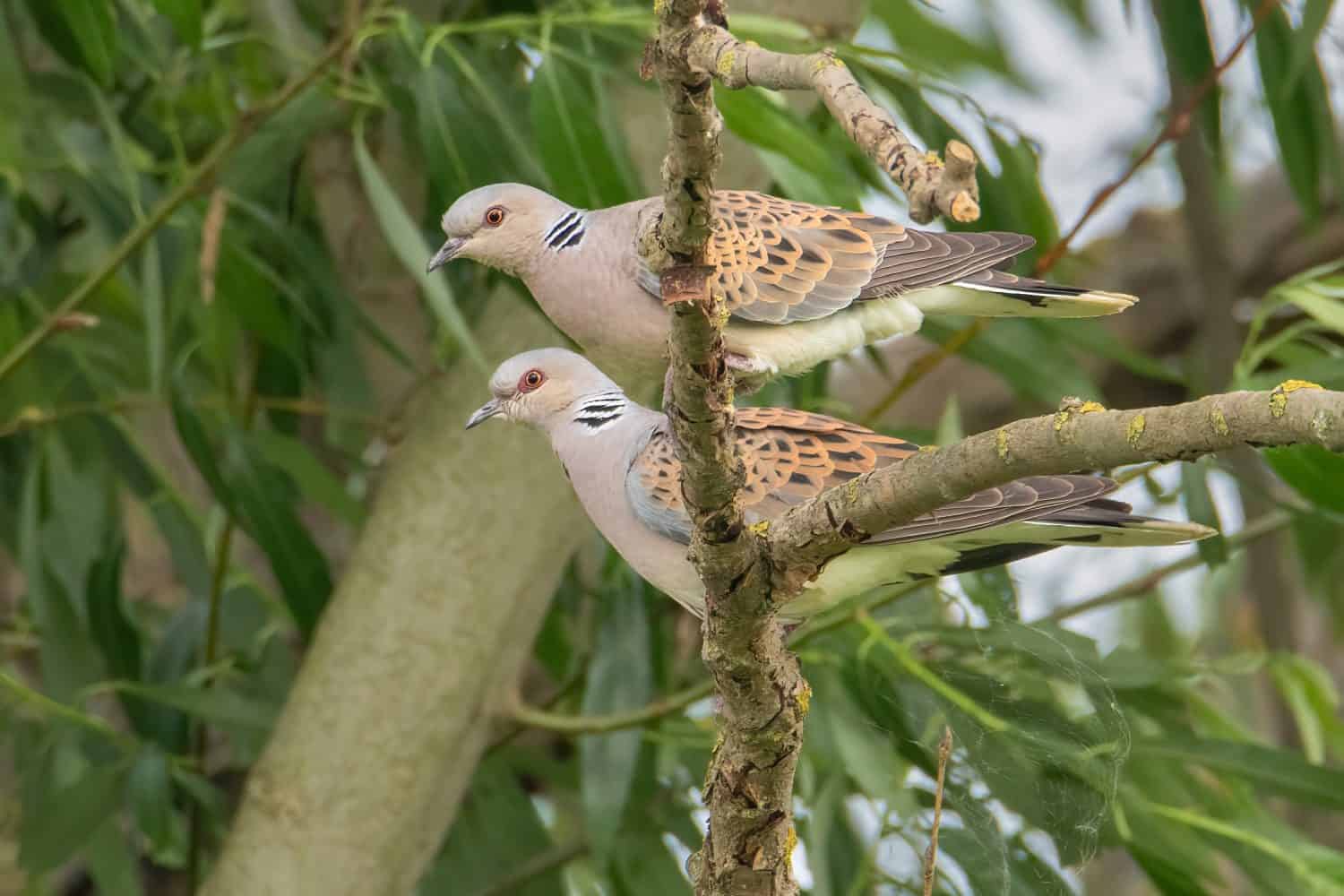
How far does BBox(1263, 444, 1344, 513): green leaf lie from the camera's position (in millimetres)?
1916

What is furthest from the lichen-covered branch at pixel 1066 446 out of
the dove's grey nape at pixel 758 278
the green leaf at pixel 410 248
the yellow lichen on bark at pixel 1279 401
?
the green leaf at pixel 410 248

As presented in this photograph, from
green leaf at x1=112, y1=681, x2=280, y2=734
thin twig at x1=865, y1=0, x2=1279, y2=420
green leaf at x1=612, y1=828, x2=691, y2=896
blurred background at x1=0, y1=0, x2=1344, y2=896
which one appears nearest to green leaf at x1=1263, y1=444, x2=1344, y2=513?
blurred background at x1=0, y1=0, x2=1344, y2=896

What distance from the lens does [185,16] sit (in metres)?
2.49

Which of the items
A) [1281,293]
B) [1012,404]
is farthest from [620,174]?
[1012,404]

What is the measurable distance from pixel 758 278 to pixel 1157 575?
1833 millimetres

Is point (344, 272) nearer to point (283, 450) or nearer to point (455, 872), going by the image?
point (283, 450)

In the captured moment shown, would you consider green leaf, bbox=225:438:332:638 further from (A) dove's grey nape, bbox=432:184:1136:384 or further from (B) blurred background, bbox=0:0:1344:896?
(A) dove's grey nape, bbox=432:184:1136:384

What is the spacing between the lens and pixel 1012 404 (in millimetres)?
4387

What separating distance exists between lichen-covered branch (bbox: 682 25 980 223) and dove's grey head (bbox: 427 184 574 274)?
64cm

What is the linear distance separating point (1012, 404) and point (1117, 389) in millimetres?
267

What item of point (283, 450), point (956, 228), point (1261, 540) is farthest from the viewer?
point (1261, 540)

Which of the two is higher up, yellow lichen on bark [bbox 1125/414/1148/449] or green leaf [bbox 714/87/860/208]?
green leaf [bbox 714/87/860/208]

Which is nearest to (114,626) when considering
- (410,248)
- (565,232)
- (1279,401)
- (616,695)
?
(616,695)

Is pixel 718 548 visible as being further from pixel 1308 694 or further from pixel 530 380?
pixel 1308 694
